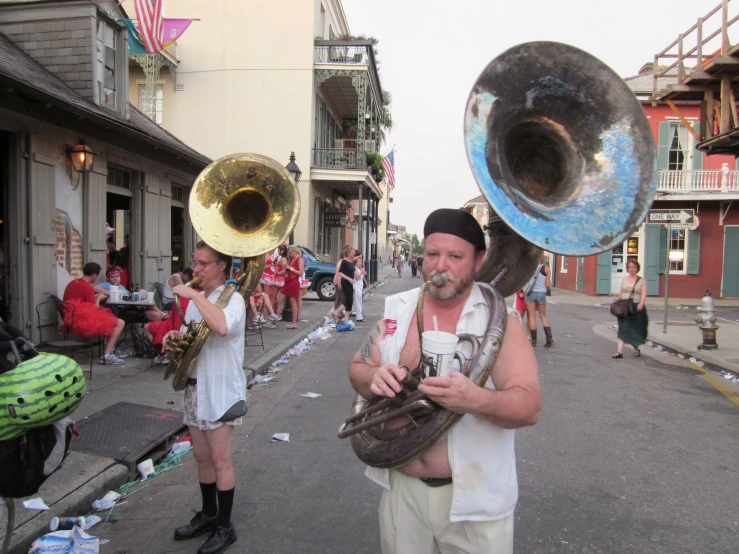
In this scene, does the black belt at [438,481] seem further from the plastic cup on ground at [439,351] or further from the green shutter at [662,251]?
the green shutter at [662,251]

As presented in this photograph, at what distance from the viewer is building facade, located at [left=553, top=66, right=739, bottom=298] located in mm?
19516

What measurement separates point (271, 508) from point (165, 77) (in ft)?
63.1

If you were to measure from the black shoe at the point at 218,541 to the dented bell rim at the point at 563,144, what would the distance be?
245 centimetres

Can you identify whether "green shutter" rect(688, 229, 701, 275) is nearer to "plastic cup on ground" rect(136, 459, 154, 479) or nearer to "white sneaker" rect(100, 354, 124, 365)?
"white sneaker" rect(100, 354, 124, 365)

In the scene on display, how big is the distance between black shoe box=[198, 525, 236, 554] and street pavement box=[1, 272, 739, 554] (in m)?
0.07

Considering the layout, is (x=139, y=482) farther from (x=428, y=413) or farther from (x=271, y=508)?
(x=428, y=413)

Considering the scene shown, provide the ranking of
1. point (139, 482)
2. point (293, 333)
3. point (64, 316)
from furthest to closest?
point (293, 333) → point (64, 316) → point (139, 482)

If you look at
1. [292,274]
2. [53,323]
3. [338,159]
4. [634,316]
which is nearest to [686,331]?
[634,316]

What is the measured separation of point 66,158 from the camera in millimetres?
7746

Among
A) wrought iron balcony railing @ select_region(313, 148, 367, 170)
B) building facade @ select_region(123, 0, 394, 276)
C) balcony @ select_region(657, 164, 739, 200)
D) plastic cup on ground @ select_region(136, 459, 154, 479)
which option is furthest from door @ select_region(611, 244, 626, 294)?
plastic cup on ground @ select_region(136, 459, 154, 479)

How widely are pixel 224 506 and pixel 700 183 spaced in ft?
70.7

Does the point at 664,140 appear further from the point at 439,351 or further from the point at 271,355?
the point at 439,351

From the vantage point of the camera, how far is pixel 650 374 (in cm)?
767

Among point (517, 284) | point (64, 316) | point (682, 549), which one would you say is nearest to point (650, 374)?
point (682, 549)
